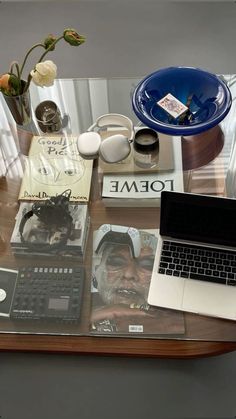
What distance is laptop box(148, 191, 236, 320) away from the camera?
1.03 metres

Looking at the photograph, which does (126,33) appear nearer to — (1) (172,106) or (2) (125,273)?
(1) (172,106)

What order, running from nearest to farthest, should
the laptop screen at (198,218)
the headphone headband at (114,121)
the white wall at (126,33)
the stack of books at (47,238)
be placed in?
the laptop screen at (198,218) < the stack of books at (47,238) < the headphone headband at (114,121) < the white wall at (126,33)

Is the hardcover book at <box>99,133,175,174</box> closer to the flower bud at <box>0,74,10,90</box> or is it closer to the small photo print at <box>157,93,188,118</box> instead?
the small photo print at <box>157,93,188,118</box>

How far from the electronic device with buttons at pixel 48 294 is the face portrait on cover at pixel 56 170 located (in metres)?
0.30

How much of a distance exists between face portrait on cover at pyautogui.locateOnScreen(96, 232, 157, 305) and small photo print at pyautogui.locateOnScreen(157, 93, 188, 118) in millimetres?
443

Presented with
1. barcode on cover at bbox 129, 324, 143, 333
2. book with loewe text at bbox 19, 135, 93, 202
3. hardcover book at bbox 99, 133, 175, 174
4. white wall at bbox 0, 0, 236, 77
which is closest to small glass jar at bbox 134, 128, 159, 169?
hardcover book at bbox 99, 133, 175, 174

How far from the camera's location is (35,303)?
3.55 feet

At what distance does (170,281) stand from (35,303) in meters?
0.35

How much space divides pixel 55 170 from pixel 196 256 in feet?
1.75

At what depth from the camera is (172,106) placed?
139cm

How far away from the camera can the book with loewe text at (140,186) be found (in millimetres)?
1241

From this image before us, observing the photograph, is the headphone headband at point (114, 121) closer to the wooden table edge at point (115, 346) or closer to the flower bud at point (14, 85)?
the flower bud at point (14, 85)

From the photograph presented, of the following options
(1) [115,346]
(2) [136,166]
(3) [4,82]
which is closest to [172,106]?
(2) [136,166]

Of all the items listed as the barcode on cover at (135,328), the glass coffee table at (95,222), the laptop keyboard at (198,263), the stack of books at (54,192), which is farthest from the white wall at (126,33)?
the barcode on cover at (135,328)
